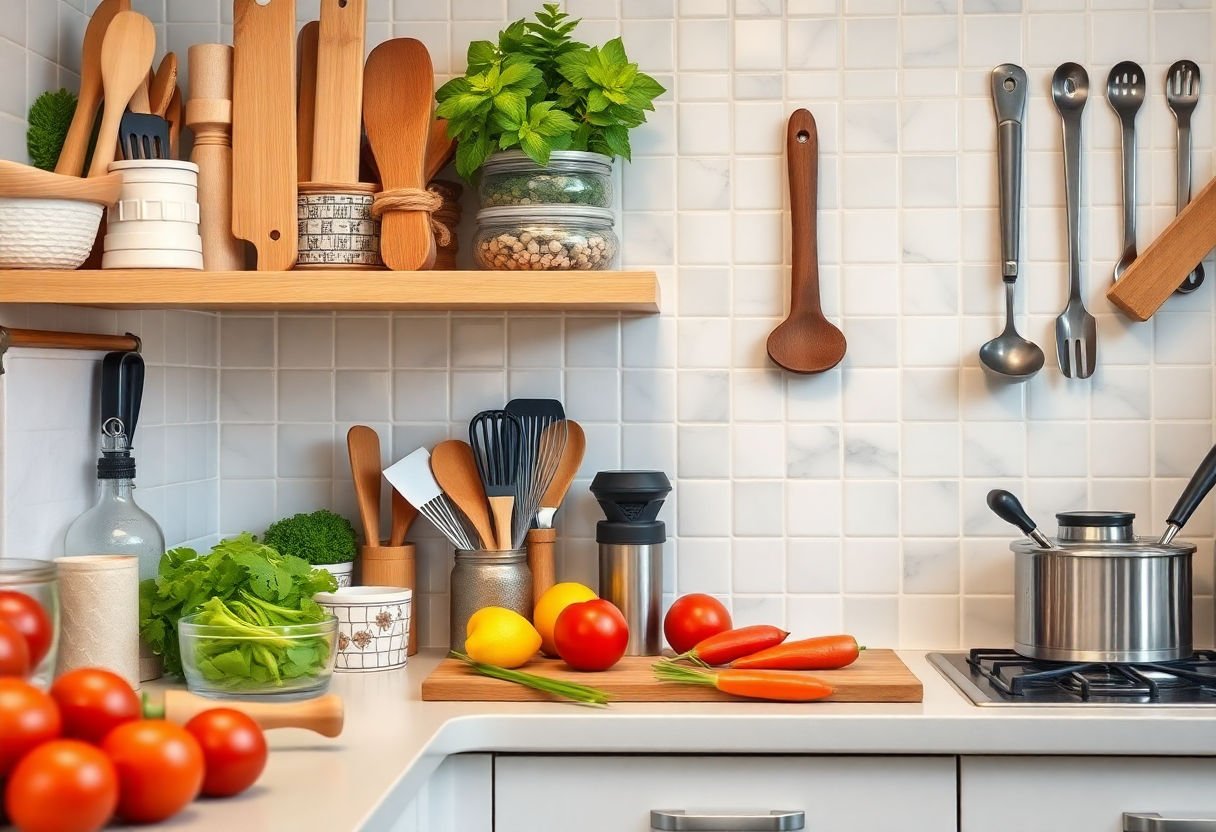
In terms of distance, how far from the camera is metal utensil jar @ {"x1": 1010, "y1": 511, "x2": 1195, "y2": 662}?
167cm

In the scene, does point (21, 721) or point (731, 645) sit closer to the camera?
point (21, 721)

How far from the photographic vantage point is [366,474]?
1960 mm

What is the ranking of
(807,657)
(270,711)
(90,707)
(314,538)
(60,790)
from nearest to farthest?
(60,790), (90,707), (270,711), (807,657), (314,538)

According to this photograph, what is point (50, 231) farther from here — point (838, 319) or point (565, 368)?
point (838, 319)

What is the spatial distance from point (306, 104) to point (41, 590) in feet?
2.87

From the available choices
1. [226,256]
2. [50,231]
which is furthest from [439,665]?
[50,231]

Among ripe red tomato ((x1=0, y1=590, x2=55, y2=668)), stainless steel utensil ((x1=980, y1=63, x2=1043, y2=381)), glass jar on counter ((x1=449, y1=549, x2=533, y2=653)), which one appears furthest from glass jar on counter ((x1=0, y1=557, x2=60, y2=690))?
stainless steel utensil ((x1=980, y1=63, x2=1043, y2=381))

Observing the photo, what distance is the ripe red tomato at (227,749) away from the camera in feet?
3.61

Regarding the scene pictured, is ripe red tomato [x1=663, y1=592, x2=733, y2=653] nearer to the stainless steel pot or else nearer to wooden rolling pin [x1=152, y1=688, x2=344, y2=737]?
the stainless steel pot

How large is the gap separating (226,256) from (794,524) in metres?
0.95

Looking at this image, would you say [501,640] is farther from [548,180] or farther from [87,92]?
[87,92]

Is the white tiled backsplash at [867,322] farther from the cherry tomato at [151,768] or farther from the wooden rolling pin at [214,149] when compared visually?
the cherry tomato at [151,768]

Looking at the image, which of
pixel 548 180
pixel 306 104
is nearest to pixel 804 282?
pixel 548 180

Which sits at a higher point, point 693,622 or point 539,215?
point 539,215
